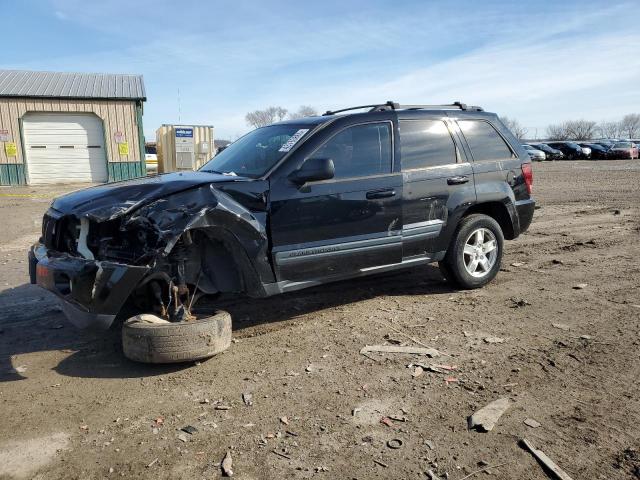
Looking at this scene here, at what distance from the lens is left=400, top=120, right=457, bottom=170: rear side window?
17.1ft

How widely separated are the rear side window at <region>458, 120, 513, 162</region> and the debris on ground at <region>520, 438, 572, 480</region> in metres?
3.55

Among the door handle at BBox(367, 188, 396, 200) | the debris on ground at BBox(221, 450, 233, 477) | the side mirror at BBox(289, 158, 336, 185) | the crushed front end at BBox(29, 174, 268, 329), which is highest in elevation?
the side mirror at BBox(289, 158, 336, 185)

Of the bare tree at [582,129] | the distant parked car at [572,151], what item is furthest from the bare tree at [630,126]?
the distant parked car at [572,151]

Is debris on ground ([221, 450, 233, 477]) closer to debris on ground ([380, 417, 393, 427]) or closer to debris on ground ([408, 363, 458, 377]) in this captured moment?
debris on ground ([380, 417, 393, 427])

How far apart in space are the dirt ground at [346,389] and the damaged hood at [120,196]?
3.98 ft

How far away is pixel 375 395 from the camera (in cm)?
351

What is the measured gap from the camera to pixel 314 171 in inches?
173

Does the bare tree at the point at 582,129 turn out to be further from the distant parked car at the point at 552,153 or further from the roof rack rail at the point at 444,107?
the roof rack rail at the point at 444,107

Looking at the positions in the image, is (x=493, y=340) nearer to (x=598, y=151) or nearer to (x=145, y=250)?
(x=145, y=250)

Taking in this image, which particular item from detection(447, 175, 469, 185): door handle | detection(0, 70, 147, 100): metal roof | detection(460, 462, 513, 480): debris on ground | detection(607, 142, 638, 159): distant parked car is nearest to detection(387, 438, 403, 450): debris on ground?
detection(460, 462, 513, 480): debris on ground

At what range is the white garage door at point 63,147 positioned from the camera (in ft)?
70.1

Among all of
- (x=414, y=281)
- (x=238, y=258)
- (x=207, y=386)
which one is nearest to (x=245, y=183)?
(x=238, y=258)

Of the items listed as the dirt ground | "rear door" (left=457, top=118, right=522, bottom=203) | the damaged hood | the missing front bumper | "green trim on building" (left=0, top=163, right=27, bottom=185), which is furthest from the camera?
"green trim on building" (left=0, top=163, right=27, bottom=185)

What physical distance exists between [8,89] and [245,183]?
21.1 meters
